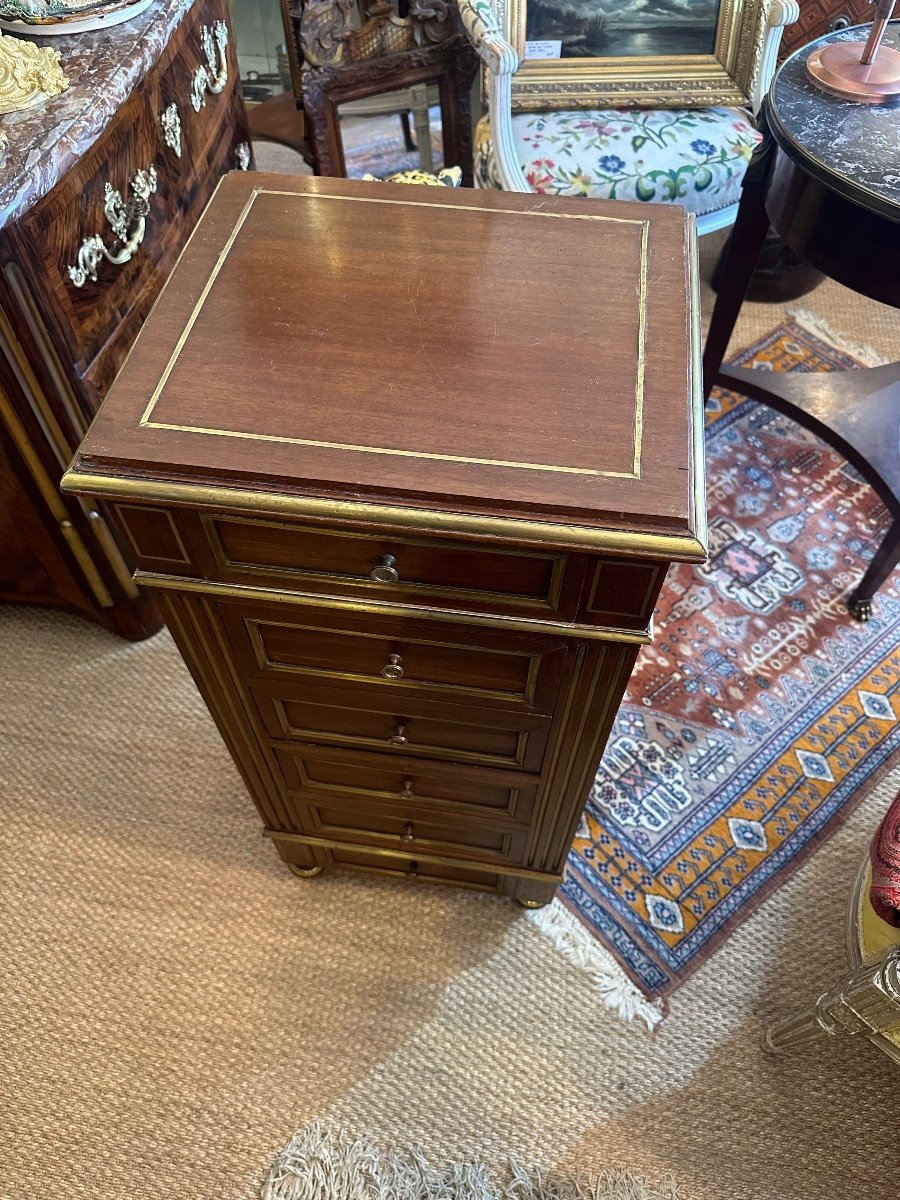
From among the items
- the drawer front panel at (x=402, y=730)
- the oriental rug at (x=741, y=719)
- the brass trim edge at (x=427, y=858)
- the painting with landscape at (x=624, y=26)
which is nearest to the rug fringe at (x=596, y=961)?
the oriental rug at (x=741, y=719)

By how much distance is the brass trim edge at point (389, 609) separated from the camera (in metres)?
0.63

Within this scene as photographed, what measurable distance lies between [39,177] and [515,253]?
1.55 feet

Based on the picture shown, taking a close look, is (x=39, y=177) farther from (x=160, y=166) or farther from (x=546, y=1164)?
(x=546, y=1164)

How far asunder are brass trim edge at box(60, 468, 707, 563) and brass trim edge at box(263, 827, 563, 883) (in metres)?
0.55

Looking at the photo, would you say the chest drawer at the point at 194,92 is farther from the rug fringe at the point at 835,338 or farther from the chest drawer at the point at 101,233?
the rug fringe at the point at 835,338

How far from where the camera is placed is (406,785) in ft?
2.87

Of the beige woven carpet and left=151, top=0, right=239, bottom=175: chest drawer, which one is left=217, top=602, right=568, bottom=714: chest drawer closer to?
the beige woven carpet

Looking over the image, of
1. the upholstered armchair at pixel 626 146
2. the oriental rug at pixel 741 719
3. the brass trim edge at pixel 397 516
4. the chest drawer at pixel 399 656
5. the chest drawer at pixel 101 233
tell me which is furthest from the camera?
the upholstered armchair at pixel 626 146

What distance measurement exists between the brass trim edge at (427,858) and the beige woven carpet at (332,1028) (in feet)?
0.47

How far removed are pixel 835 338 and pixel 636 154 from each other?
63 cm

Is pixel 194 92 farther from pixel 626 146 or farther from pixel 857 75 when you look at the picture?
pixel 857 75

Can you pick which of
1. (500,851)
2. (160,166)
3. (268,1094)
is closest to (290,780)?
(500,851)


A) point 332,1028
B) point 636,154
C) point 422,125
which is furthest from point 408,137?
point 332,1028

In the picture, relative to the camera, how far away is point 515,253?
2.33 feet
